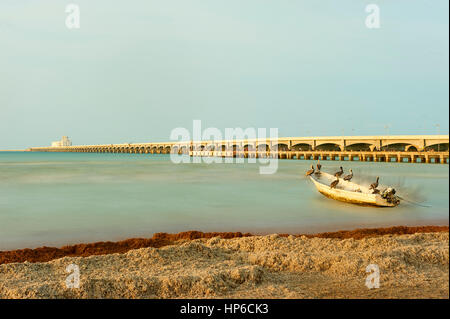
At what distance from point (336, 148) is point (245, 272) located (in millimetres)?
112431

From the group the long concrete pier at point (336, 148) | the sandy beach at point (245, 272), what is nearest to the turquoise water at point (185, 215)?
the sandy beach at point (245, 272)

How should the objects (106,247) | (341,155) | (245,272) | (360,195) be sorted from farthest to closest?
(341,155) → (360,195) → (106,247) → (245,272)

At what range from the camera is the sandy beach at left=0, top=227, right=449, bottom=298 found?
670 centimetres

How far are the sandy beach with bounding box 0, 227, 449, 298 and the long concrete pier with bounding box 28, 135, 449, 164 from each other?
3987 centimetres

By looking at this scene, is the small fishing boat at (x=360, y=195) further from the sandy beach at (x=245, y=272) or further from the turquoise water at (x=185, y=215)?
the sandy beach at (x=245, y=272)

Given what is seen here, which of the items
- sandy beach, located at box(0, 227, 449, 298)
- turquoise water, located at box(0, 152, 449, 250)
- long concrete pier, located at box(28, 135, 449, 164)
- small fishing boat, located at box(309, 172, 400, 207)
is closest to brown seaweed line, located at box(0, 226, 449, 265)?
sandy beach, located at box(0, 227, 449, 298)

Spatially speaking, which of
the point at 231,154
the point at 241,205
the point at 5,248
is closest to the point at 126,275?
the point at 5,248

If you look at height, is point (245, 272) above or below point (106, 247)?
above

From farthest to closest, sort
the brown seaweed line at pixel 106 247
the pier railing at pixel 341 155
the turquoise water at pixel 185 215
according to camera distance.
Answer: the pier railing at pixel 341 155 < the turquoise water at pixel 185 215 < the brown seaweed line at pixel 106 247

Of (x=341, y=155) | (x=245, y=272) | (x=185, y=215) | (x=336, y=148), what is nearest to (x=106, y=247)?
(x=245, y=272)

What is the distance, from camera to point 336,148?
116 m

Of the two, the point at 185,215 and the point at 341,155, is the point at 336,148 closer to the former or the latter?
the point at 341,155

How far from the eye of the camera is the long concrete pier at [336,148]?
68.4m

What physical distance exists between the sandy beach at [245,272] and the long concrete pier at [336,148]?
131ft
